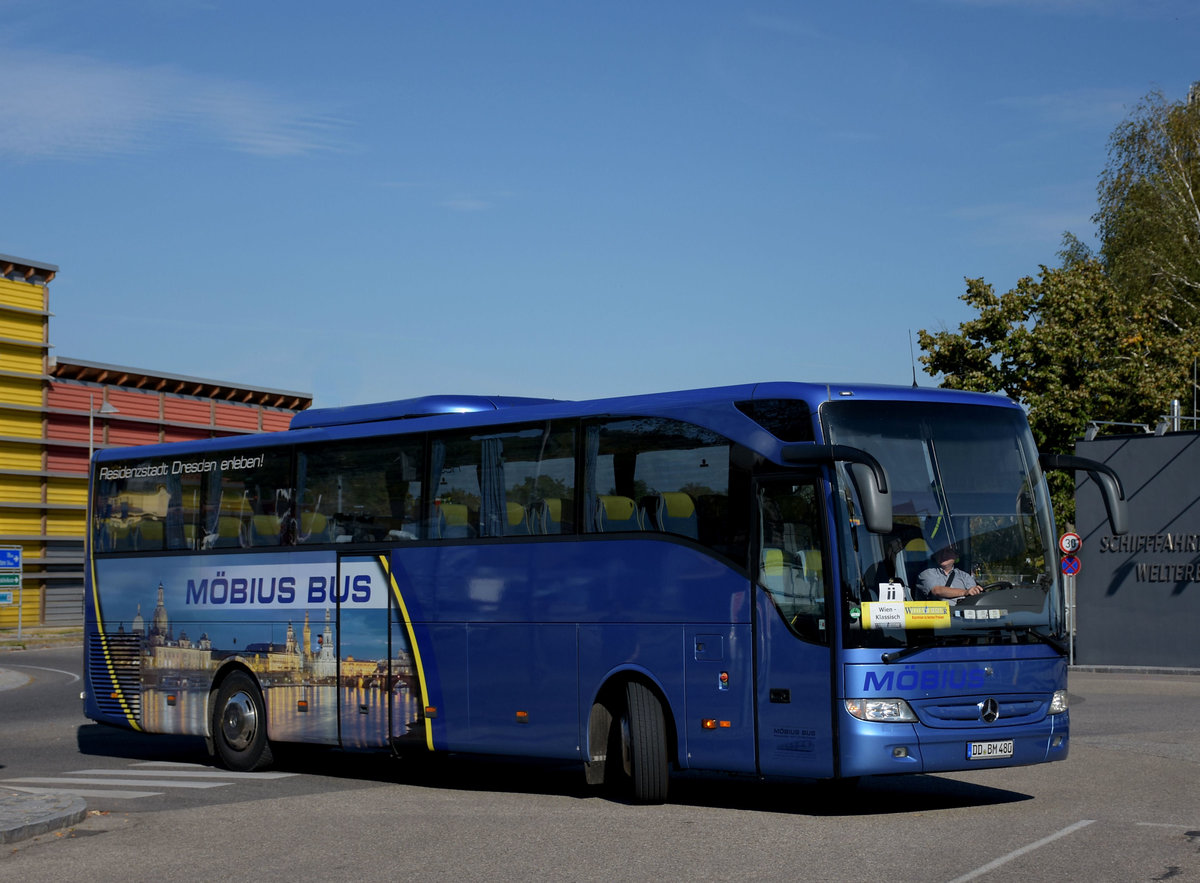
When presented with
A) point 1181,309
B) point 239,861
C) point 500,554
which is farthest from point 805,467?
point 1181,309

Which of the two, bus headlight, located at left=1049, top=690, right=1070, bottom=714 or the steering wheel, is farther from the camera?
bus headlight, located at left=1049, top=690, right=1070, bottom=714

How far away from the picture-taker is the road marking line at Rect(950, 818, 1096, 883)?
8.74m

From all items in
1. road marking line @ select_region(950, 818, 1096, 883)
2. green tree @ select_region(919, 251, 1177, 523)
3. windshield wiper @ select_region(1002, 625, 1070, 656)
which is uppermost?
green tree @ select_region(919, 251, 1177, 523)

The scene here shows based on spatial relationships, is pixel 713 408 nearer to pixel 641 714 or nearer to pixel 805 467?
pixel 805 467

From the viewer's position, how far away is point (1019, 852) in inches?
376

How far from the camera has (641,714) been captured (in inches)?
486

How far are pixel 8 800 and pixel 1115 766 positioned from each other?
9912 millimetres

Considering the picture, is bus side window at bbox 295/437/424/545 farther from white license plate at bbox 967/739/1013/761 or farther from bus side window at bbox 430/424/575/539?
white license plate at bbox 967/739/1013/761

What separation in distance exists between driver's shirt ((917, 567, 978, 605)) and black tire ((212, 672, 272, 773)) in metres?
7.69

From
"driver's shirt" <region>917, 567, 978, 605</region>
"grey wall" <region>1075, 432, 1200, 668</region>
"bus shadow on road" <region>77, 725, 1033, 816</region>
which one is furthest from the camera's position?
"grey wall" <region>1075, 432, 1200, 668</region>

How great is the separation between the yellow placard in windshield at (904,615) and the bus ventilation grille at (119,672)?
31.5ft

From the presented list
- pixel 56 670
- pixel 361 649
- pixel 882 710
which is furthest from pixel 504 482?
pixel 56 670

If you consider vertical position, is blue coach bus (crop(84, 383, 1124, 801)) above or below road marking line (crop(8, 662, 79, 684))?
above

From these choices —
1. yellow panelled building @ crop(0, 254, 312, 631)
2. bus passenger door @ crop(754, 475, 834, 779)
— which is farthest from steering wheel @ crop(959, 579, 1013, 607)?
yellow panelled building @ crop(0, 254, 312, 631)
